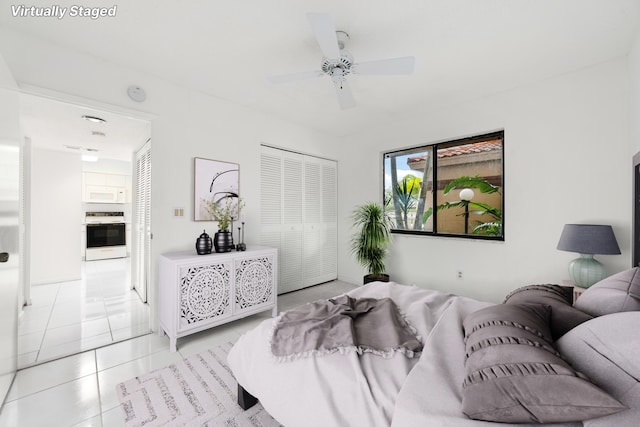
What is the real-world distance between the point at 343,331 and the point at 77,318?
11.1 feet

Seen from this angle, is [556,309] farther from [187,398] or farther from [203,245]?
[203,245]

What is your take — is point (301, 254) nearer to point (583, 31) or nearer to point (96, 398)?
point (96, 398)

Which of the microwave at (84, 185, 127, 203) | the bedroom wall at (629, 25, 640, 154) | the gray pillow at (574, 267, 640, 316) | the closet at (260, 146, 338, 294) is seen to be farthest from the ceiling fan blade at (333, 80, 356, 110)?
the microwave at (84, 185, 127, 203)

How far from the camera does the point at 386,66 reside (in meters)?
2.03

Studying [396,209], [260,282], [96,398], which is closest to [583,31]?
[396,209]

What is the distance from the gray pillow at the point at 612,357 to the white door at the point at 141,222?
3.78 m

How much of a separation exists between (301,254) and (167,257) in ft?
6.95

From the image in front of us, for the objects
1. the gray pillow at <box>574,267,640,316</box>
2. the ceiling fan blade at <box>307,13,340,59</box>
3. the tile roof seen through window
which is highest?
the ceiling fan blade at <box>307,13,340,59</box>

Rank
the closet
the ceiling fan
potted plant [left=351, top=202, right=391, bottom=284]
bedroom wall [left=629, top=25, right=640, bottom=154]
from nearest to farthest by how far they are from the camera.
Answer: the ceiling fan
bedroom wall [left=629, top=25, right=640, bottom=154]
potted plant [left=351, top=202, right=391, bottom=284]
the closet

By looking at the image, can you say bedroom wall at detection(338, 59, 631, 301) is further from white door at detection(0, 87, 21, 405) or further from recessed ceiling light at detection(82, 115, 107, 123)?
white door at detection(0, 87, 21, 405)

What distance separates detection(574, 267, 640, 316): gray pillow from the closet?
3.27m

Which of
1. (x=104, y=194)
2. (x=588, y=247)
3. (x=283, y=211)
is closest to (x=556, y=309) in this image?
(x=588, y=247)

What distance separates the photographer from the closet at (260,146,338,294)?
387 centimetres

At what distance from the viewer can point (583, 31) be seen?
208 centimetres
